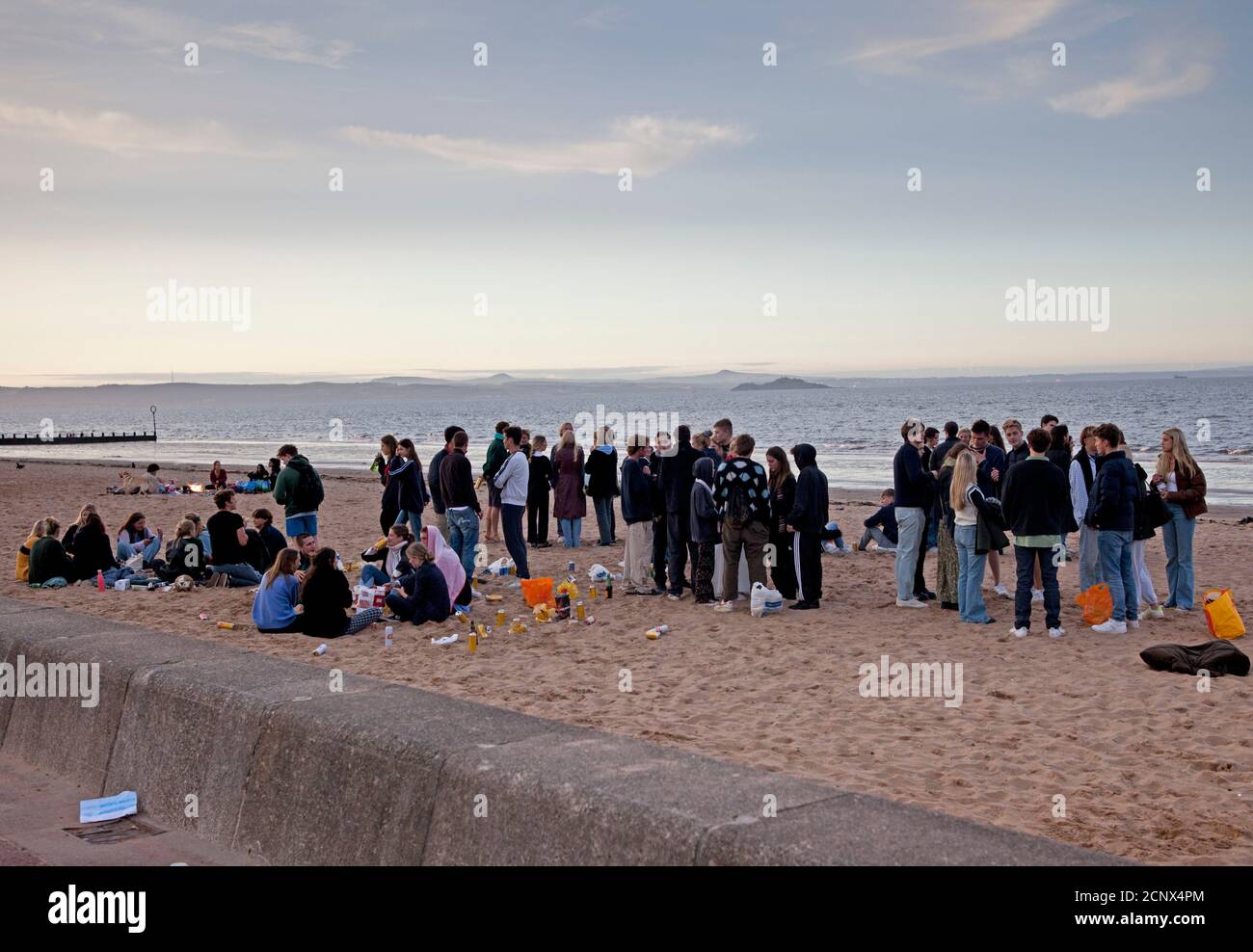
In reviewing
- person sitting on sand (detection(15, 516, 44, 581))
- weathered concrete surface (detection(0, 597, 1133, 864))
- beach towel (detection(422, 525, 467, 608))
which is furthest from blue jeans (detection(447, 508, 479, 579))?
weathered concrete surface (detection(0, 597, 1133, 864))

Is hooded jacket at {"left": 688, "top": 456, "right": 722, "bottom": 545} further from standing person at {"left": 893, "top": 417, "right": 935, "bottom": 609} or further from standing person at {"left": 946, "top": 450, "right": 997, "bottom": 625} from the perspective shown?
standing person at {"left": 946, "top": 450, "right": 997, "bottom": 625}

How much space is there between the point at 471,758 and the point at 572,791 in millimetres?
492

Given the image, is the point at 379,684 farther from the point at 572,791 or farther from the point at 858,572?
the point at 858,572

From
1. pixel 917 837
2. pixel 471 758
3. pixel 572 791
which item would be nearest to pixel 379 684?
pixel 471 758

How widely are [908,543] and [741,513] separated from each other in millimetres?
1753

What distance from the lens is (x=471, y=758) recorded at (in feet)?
12.8

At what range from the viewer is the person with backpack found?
13.1 metres

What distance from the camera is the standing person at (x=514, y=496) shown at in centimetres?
1298

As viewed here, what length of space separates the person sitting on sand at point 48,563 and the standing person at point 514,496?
522 centimetres

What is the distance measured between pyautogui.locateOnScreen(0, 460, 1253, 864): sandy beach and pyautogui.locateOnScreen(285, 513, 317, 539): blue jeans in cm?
122

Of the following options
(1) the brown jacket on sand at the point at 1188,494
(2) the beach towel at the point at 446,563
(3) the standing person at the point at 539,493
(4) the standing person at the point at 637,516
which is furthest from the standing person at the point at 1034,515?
(3) the standing person at the point at 539,493

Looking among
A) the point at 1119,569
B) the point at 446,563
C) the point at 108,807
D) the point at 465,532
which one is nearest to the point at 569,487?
the point at 465,532

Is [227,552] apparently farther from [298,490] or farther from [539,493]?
[539,493]

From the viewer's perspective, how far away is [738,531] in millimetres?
11375
